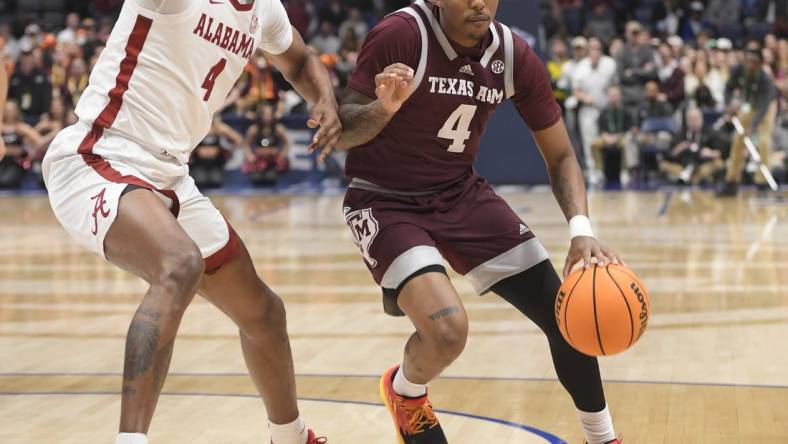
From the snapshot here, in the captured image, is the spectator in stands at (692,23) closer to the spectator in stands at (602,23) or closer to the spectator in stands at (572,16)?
the spectator in stands at (602,23)

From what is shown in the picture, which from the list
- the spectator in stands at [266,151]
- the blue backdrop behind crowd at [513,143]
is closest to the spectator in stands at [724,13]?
the blue backdrop behind crowd at [513,143]

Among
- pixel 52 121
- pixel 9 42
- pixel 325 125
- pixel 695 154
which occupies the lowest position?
pixel 9 42

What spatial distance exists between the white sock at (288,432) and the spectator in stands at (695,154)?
584 inches

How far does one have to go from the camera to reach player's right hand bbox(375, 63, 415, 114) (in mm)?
4886

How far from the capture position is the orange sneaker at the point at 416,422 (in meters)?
5.24

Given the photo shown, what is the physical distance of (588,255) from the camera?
4988 millimetres

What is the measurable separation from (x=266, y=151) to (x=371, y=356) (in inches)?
508

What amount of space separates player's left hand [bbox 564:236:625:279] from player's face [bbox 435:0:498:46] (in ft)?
2.98

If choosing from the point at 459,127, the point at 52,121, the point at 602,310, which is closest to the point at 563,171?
the point at 459,127

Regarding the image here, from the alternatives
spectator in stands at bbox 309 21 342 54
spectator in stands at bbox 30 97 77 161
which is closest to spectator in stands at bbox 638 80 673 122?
spectator in stands at bbox 309 21 342 54

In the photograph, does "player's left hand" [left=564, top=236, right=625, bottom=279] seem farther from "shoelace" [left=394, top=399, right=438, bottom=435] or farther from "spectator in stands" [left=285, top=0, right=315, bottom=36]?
"spectator in stands" [left=285, top=0, right=315, bottom=36]

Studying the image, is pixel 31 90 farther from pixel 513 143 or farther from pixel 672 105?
pixel 672 105

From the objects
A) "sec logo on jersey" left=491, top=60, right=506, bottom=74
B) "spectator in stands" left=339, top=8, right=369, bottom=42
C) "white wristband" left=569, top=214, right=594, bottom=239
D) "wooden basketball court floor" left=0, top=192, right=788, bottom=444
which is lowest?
"spectator in stands" left=339, top=8, right=369, bottom=42

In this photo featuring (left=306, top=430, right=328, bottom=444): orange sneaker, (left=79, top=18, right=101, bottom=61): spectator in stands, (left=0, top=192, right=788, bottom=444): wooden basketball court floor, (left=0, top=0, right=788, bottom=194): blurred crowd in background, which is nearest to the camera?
(left=306, top=430, right=328, bottom=444): orange sneaker
